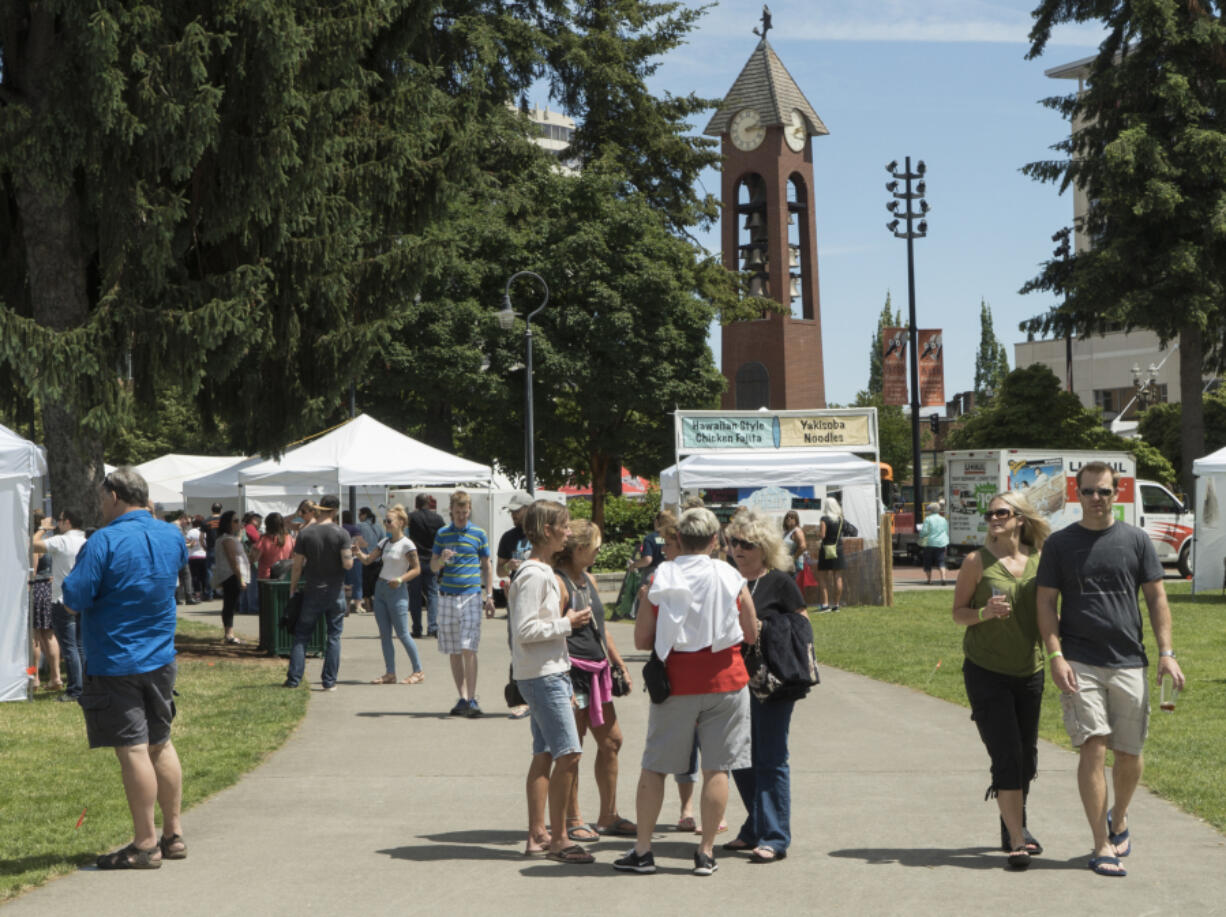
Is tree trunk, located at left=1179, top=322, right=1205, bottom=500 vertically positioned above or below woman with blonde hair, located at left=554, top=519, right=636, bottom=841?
above

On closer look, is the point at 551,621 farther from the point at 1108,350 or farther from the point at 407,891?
the point at 1108,350

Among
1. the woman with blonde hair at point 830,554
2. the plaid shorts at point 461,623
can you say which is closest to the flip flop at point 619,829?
the plaid shorts at point 461,623

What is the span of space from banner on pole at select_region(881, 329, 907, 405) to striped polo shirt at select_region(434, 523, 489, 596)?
27.8m

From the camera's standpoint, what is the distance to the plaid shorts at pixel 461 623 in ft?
39.0

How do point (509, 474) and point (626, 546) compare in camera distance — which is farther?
point (509, 474)

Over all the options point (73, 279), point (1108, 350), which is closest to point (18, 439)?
point (73, 279)

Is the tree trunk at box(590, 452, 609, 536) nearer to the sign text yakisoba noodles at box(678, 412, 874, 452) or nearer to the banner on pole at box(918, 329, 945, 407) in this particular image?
the banner on pole at box(918, 329, 945, 407)

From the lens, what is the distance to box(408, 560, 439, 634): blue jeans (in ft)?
65.5

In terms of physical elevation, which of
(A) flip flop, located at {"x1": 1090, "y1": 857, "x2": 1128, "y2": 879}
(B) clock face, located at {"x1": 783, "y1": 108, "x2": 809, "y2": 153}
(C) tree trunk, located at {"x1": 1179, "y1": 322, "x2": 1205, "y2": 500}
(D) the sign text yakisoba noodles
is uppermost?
(B) clock face, located at {"x1": 783, "y1": 108, "x2": 809, "y2": 153}

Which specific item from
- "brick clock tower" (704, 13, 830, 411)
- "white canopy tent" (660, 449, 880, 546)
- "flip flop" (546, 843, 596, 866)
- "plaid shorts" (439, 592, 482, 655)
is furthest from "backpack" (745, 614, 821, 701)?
"brick clock tower" (704, 13, 830, 411)

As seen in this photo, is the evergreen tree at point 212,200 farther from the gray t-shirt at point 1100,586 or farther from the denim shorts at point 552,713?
the gray t-shirt at point 1100,586

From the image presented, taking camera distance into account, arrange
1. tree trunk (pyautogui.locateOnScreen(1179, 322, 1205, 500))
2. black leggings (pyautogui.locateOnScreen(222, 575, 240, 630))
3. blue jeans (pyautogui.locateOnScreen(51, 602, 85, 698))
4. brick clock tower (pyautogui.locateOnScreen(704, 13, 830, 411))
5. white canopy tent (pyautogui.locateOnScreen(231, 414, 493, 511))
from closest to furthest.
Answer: blue jeans (pyautogui.locateOnScreen(51, 602, 85, 698)), black leggings (pyautogui.locateOnScreen(222, 575, 240, 630)), white canopy tent (pyautogui.locateOnScreen(231, 414, 493, 511)), tree trunk (pyautogui.locateOnScreen(1179, 322, 1205, 500)), brick clock tower (pyautogui.locateOnScreen(704, 13, 830, 411))

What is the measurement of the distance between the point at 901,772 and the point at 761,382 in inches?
2077

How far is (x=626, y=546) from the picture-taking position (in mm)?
32812
